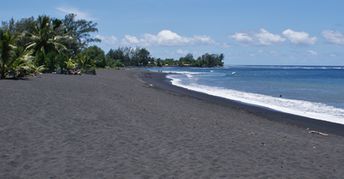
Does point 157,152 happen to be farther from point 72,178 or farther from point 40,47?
point 40,47

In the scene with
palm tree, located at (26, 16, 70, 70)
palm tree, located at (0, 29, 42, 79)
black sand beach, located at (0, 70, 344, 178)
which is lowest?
black sand beach, located at (0, 70, 344, 178)

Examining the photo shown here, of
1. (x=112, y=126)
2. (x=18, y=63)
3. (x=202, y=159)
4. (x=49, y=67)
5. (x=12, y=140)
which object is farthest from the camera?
(x=49, y=67)

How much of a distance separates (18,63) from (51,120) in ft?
52.8

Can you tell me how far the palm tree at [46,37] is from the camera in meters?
44.2

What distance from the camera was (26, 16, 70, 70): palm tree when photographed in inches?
1742

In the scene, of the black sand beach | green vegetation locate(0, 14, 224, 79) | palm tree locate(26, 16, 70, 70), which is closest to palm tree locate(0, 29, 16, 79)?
green vegetation locate(0, 14, 224, 79)

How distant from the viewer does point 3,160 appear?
22.8 feet

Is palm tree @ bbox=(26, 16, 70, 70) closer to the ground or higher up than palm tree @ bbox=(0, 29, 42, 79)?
higher up

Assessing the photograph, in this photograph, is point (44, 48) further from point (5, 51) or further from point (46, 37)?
point (5, 51)

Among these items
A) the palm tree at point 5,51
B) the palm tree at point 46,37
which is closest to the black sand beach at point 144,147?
the palm tree at point 5,51

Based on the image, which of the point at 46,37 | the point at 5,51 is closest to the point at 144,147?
the point at 5,51

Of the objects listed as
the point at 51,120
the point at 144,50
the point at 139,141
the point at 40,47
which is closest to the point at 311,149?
the point at 139,141

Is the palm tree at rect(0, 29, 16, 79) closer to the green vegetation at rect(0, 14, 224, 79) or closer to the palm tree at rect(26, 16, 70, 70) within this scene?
the green vegetation at rect(0, 14, 224, 79)

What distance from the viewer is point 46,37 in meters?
44.8
